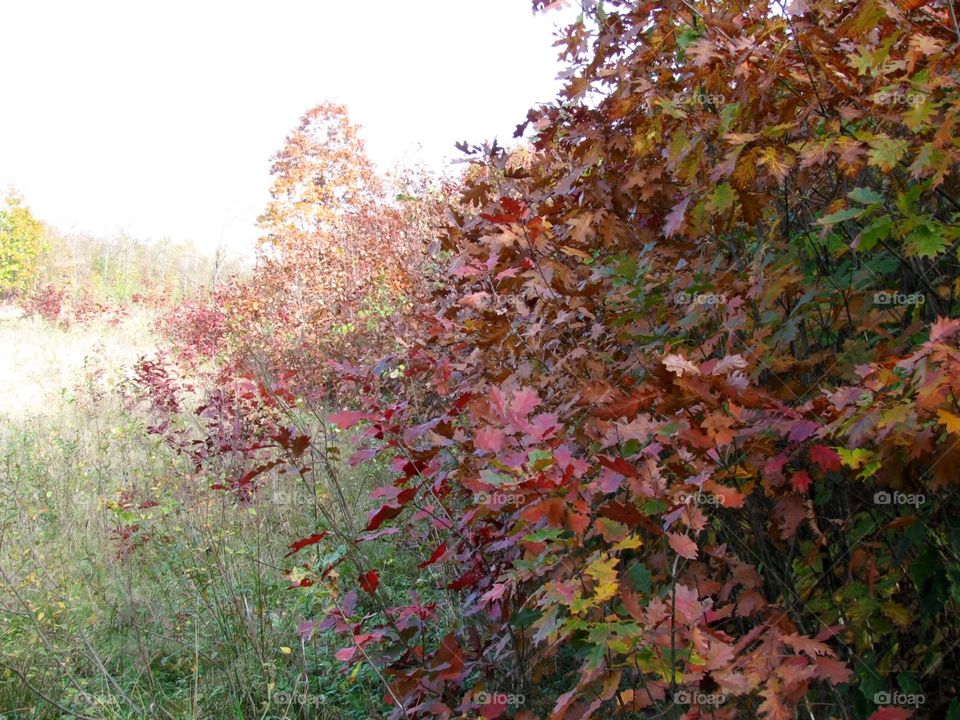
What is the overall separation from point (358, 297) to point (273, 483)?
3.63 meters

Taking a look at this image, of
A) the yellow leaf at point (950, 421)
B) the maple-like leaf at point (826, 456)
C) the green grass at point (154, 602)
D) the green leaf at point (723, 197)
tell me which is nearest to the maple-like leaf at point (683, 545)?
the maple-like leaf at point (826, 456)

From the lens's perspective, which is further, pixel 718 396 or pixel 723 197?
pixel 723 197

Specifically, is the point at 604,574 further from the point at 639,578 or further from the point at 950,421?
the point at 950,421

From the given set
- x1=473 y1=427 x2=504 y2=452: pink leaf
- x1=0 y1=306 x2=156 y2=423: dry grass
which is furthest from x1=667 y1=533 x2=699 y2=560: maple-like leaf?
x1=0 y1=306 x2=156 y2=423: dry grass

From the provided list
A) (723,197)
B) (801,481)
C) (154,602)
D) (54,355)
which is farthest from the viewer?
(54,355)

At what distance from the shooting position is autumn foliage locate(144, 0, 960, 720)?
1566 millimetres

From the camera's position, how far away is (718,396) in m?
1.57

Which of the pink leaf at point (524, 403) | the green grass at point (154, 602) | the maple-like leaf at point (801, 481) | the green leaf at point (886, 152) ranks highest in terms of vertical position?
the green leaf at point (886, 152)

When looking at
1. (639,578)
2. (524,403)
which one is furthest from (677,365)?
(639,578)

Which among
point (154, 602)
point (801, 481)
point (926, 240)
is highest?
point (926, 240)

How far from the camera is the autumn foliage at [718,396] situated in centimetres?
157

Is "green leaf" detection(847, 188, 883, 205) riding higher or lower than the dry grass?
higher

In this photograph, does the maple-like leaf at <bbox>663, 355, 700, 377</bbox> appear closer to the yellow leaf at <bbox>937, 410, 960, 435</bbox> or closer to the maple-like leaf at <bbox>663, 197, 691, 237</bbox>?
the yellow leaf at <bbox>937, 410, 960, 435</bbox>

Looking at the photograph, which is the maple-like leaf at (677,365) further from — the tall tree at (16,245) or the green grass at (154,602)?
the tall tree at (16,245)
